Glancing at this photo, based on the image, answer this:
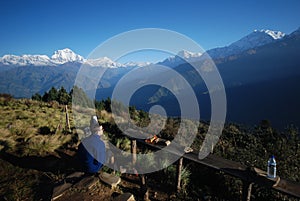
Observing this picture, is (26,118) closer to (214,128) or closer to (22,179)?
(22,179)

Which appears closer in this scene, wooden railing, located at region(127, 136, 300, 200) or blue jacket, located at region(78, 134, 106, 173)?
wooden railing, located at region(127, 136, 300, 200)

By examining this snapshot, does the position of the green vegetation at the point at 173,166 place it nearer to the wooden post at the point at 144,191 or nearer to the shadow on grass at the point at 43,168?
the shadow on grass at the point at 43,168

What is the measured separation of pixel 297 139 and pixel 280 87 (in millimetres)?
169228

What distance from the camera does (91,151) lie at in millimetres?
4398

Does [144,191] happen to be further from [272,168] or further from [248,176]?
[272,168]

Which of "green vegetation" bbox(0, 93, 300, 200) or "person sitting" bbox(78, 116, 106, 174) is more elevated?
"person sitting" bbox(78, 116, 106, 174)

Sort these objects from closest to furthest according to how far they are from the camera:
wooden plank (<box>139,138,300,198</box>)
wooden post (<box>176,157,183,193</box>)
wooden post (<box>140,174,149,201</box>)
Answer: wooden plank (<box>139,138,300,198</box>) < wooden post (<box>140,174,149,201</box>) < wooden post (<box>176,157,183,193</box>)

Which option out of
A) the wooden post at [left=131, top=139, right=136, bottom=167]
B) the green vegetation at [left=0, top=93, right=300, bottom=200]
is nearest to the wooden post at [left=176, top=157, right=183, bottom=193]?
the green vegetation at [left=0, top=93, right=300, bottom=200]

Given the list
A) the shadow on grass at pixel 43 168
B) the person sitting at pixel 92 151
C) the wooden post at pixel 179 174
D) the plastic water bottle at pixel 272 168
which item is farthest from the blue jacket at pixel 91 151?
the plastic water bottle at pixel 272 168

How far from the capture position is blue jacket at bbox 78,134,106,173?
4391 millimetres

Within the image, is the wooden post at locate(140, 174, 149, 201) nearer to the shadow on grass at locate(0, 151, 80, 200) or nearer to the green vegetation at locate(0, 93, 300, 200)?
the green vegetation at locate(0, 93, 300, 200)

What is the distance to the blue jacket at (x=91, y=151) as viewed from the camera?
14.4 feet

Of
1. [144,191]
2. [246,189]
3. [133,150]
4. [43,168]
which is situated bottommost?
[144,191]

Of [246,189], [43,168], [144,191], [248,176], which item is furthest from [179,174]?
[43,168]
